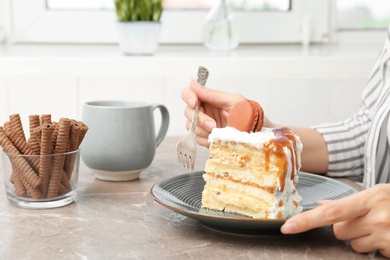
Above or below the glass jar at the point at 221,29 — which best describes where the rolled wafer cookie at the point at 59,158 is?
below

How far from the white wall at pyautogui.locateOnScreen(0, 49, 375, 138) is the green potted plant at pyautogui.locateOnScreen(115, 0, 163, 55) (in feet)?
0.17

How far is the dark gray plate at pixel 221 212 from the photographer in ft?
2.89

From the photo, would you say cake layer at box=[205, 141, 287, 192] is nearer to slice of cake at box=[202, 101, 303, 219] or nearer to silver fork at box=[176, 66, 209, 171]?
slice of cake at box=[202, 101, 303, 219]

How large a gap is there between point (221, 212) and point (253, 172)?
0.09 meters

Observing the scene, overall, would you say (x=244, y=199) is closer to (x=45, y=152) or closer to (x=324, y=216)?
(x=324, y=216)

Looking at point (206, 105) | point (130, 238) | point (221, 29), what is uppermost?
point (221, 29)

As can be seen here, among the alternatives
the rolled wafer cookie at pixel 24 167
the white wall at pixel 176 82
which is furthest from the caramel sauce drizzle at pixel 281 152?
the white wall at pixel 176 82

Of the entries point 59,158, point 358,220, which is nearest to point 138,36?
point 59,158

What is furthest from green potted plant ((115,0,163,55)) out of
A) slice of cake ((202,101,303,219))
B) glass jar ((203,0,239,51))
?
slice of cake ((202,101,303,219))

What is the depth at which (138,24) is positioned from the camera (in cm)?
203

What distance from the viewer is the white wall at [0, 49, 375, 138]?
1.99 metres

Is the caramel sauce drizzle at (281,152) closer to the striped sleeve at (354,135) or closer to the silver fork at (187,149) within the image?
the silver fork at (187,149)

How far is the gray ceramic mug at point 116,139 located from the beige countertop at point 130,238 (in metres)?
0.11

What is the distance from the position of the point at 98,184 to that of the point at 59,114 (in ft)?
2.75
